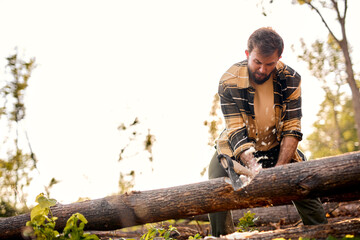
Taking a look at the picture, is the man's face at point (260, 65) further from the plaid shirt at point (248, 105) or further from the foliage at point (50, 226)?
the foliage at point (50, 226)

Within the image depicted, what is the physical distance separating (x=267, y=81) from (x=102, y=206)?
192 cm

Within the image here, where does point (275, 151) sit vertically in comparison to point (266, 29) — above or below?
below


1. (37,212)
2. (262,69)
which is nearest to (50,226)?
(37,212)

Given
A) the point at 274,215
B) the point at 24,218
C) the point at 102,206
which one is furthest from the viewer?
the point at 274,215

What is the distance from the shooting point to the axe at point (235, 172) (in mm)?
2506

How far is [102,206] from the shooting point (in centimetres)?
294

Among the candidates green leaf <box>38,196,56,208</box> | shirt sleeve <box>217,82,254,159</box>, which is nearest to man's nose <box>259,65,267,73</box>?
shirt sleeve <box>217,82,254,159</box>

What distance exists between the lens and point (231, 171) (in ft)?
8.63

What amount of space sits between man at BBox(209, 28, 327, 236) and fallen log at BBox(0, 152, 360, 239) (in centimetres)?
41

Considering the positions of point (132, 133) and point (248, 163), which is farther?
point (132, 133)

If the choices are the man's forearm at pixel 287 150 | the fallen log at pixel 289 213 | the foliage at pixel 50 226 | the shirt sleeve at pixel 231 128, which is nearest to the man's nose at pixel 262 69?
the shirt sleeve at pixel 231 128

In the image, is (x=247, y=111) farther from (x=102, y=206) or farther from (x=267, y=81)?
(x=102, y=206)

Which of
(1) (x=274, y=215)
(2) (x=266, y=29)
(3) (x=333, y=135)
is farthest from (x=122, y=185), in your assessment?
(3) (x=333, y=135)

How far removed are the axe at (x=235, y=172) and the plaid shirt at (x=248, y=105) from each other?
16cm
